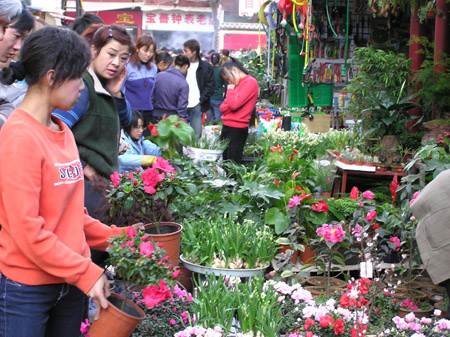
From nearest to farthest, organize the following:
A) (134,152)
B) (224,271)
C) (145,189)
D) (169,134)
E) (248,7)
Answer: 1. (145,189)
2. (224,271)
3. (134,152)
4. (169,134)
5. (248,7)

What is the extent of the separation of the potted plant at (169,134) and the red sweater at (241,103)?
1838 millimetres

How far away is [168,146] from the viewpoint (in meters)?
5.20

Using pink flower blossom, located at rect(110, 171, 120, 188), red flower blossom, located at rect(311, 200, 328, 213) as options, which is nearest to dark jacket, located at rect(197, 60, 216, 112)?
red flower blossom, located at rect(311, 200, 328, 213)

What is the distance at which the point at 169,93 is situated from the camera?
772cm

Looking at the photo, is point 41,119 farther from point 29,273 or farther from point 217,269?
point 217,269

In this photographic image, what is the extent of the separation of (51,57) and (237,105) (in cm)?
516

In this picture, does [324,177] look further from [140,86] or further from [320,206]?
[140,86]

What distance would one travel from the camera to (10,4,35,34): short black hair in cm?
268

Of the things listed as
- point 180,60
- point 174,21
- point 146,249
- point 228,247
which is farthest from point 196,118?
point 174,21

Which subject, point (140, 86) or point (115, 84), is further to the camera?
point (140, 86)

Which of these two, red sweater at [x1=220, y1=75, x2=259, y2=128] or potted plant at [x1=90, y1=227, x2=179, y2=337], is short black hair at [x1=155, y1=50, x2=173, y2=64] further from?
potted plant at [x1=90, y1=227, x2=179, y2=337]

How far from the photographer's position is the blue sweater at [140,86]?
6945 mm

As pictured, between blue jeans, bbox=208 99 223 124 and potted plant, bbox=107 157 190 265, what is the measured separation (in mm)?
7342

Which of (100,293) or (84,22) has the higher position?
(84,22)
